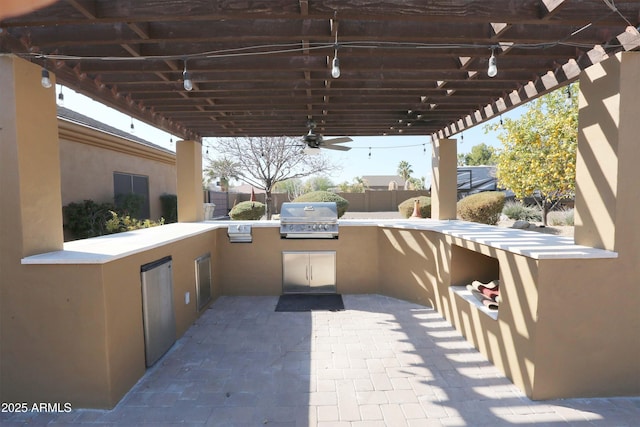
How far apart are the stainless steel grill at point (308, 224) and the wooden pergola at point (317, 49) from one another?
6.07 feet

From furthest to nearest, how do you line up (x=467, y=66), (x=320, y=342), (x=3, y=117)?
(x=320, y=342) → (x=467, y=66) → (x=3, y=117)

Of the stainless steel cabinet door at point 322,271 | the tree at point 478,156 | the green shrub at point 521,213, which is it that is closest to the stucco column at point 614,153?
the stainless steel cabinet door at point 322,271

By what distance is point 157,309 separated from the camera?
148 inches

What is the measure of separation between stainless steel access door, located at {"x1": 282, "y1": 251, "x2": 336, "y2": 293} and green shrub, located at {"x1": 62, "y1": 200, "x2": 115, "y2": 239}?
191 inches

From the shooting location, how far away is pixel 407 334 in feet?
14.5

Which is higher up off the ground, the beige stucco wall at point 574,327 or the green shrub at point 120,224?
the green shrub at point 120,224

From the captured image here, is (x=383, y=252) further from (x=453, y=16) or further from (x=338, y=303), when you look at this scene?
(x=453, y=16)

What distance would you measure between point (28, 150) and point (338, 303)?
15.3 ft

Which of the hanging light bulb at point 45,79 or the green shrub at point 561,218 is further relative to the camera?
the green shrub at point 561,218

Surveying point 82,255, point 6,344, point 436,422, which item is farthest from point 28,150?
point 436,422

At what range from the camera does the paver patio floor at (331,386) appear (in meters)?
2.76

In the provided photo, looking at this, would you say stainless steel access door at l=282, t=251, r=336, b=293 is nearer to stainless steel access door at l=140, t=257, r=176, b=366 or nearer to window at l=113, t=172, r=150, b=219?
stainless steel access door at l=140, t=257, r=176, b=366

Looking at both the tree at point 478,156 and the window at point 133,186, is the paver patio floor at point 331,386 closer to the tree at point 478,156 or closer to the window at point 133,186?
the window at point 133,186

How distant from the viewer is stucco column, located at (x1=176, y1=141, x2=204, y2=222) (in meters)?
6.89
